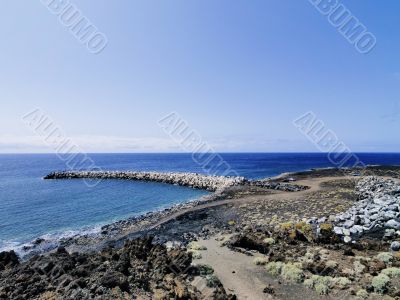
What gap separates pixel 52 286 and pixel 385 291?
1508 cm

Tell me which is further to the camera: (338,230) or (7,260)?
(338,230)

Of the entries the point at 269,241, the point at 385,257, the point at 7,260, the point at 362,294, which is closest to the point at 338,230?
the point at 385,257

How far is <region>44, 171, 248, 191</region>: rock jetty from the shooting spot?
58094mm

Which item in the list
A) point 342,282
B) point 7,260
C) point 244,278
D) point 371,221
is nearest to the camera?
point 342,282

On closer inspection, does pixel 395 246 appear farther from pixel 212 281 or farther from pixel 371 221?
pixel 212 281

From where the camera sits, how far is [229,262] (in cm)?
1862

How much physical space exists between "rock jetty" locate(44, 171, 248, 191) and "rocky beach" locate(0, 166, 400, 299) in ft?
91.2

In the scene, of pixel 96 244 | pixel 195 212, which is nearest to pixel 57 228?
pixel 96 244

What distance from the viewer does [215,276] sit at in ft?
54.1

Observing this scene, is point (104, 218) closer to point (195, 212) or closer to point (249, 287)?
point (195, 212)

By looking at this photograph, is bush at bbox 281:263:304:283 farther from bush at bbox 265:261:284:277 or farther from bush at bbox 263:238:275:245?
bush at bbox 263:238:275:245

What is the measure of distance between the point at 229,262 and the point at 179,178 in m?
52.7

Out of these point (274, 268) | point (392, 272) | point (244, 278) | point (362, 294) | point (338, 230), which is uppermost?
point (338, 230)

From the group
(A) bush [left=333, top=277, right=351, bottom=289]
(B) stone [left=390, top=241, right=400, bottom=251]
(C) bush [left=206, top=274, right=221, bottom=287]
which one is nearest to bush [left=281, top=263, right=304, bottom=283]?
(A) bush [left=333, top=277, right=351, bottom=289]
